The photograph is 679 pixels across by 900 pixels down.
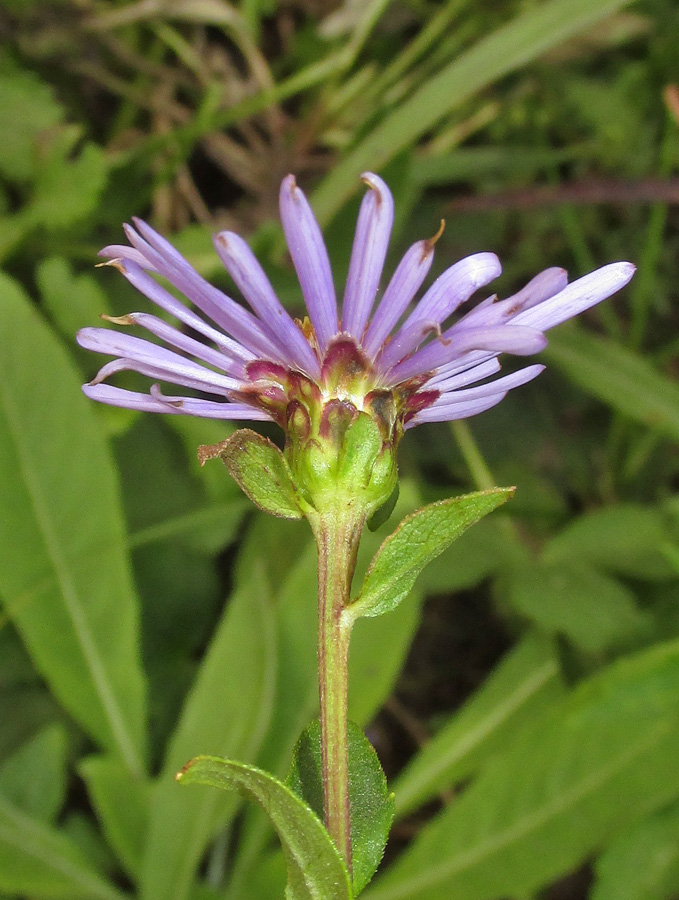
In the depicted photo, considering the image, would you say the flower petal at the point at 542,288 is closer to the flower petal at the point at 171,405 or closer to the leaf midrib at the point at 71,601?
the flower petal at the point at 171,405

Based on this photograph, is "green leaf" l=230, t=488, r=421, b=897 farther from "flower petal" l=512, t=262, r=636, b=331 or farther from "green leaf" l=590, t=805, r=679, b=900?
"flower petal" l=512, t=262, r=636, b=331

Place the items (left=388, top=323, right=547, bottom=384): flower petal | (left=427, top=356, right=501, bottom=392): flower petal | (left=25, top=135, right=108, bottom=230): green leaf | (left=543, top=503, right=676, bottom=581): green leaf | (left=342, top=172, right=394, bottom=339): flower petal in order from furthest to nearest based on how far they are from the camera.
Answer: (left=543, top=503, right=676, bottom=581): green leaf < (left=25, top=135, right=108, bottom=230): green leaf < (left=427, top=356, right=501, bottom=392): flower petal < (left=342, top=172, right=394, bottom=339): flower petal < (left=388, top=323, right=547, bottom=384): flower petal

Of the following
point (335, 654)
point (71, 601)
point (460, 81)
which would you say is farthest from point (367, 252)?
point (460, 81)

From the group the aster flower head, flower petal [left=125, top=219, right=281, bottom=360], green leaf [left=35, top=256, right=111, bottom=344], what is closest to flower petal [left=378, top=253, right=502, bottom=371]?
the aster flower head

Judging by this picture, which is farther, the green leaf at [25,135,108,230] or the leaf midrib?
the green leaf at [25,135,108,230]

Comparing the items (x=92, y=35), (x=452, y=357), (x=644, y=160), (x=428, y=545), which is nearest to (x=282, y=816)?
(x=428, y=545)

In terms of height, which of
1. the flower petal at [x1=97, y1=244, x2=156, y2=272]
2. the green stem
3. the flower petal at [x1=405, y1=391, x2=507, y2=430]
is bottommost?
the green stem
